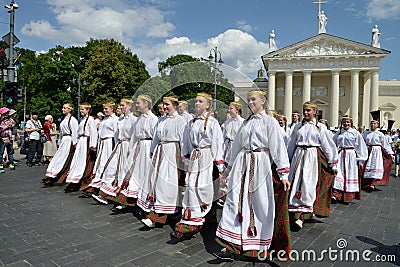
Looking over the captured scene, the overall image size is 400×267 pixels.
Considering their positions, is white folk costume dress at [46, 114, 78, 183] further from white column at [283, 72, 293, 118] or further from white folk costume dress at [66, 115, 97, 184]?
white column at [283, 72, 293, 118]

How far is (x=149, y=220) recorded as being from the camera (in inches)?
193

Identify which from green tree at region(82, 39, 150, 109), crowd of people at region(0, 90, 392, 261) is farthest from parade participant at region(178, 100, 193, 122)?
green tree at region(82, 39, 150, 109)

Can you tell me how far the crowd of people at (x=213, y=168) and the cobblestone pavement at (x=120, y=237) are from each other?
238mm

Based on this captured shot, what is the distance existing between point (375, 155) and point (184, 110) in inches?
297

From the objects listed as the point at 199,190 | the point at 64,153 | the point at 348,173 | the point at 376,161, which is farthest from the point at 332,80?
the point at 199,190

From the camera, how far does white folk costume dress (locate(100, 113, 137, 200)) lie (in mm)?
6062

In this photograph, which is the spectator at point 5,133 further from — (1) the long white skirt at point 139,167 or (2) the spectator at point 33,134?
(1) the long white skirt at point 139,167

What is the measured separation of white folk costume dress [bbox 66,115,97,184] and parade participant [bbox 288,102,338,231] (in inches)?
181

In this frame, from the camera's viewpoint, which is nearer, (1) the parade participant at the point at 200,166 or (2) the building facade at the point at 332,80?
(1) the parade participant at the point at 200,166

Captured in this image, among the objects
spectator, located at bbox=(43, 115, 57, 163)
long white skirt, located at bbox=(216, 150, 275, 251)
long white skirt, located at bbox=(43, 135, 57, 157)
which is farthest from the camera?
long white skirt, located at bbox=(43, 135, 57, 157)

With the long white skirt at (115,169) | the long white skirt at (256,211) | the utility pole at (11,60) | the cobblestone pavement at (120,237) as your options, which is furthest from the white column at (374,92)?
the long white skirt at (256,211)

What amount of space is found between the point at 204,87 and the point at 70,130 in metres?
4.99

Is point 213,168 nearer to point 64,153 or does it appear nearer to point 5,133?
point 64,153

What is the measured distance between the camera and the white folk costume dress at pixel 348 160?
24.5ft
